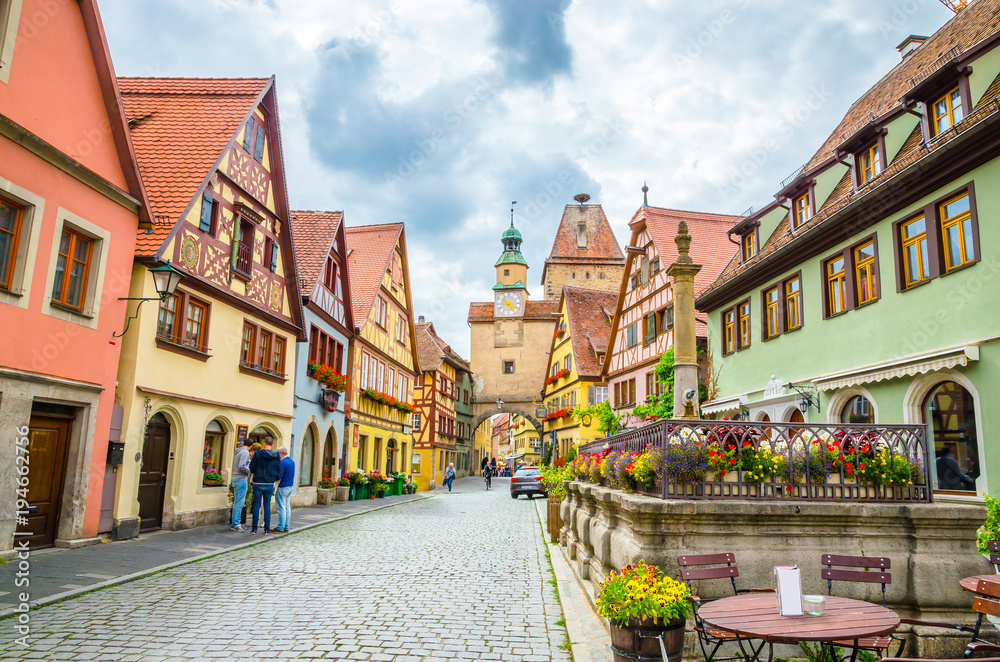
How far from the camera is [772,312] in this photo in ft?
60.1

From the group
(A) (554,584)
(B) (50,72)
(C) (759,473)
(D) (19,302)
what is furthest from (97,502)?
(C) (759,473)

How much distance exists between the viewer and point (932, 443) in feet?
40.1

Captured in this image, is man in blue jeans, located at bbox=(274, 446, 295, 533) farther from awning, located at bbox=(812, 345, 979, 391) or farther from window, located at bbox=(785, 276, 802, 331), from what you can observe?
window, located at bbox=(785, 276, 802, 331)

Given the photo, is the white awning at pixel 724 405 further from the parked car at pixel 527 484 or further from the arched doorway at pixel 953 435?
the parked car at pixel 527 484

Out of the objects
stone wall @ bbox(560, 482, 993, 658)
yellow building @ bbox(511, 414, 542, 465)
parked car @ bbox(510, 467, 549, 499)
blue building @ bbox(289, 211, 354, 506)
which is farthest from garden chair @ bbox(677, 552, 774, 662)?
yellow building @ bbox(511, 414, 542, 465)

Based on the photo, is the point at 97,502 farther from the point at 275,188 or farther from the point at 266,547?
the point at 275,188

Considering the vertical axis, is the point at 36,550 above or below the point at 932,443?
below

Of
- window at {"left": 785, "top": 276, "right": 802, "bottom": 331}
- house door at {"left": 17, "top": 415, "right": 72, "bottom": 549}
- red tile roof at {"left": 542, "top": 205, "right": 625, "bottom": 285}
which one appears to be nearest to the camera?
house door at {"left": 17, "top": 415, "right": 72, "bottom": 549}

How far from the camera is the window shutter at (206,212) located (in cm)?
1486

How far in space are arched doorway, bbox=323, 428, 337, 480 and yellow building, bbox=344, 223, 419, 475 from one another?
84cm

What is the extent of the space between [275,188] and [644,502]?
14988mm

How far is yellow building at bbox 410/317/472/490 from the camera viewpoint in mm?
44562

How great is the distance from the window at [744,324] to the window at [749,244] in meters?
1.41

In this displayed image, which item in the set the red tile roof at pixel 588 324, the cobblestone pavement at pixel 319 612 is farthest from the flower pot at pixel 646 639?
the red tile roof at pixel 588 324
